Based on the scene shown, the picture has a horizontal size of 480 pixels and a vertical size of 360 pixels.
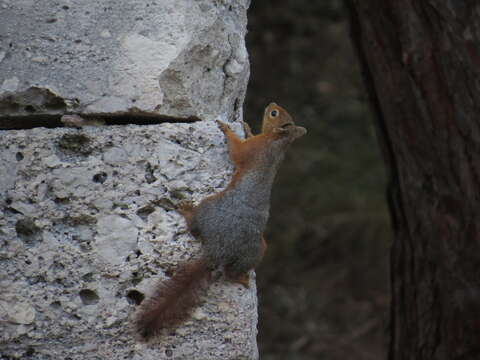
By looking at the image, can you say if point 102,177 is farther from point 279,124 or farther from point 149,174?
point 279,124

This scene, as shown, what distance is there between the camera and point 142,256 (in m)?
1.81

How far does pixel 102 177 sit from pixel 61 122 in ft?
0.54

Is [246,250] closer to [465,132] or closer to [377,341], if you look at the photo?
[465,132]

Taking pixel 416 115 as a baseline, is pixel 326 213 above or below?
below

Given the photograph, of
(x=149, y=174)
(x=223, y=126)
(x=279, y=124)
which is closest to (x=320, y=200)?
(x=279, y=124)

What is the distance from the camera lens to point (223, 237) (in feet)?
6.12

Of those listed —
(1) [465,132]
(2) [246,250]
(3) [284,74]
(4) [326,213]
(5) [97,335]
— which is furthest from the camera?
(3) [284,74]

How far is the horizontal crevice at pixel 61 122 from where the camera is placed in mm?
1874

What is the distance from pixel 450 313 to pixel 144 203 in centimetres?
125

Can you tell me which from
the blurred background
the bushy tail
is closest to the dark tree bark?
the bushy tail

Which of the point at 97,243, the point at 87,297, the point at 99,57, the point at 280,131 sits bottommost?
the point at 87,297

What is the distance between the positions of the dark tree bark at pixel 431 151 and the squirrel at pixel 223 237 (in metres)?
0.80

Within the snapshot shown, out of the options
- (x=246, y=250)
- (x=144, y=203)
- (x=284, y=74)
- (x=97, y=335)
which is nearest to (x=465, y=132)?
(x=246, y=250)

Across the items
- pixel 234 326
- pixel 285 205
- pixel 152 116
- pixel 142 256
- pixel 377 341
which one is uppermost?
pixel 152 116
